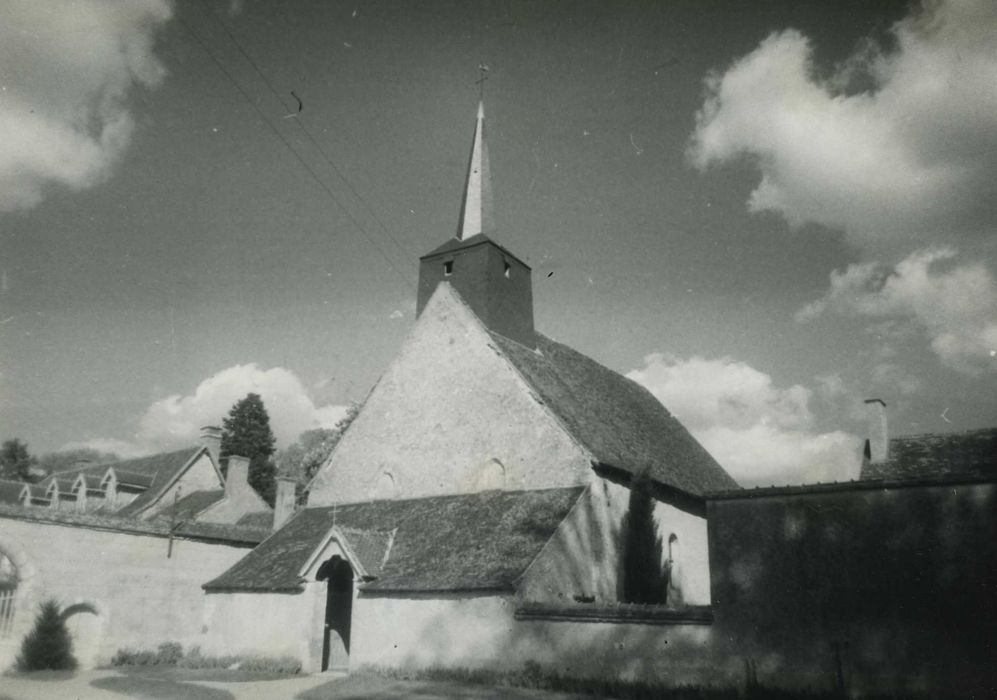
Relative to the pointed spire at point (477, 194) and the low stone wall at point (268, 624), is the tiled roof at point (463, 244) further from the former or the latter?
the low stone wall at point (268, 624)

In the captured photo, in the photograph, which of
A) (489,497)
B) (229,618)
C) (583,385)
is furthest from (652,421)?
(229,618)

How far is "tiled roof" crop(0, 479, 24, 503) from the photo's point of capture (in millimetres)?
48938

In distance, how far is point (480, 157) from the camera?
27.4 meters

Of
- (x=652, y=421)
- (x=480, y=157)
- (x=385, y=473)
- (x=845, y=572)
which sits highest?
(x=480, y=157)

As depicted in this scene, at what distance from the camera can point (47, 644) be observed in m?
18.6

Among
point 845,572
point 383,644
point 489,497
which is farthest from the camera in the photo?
point 489,497

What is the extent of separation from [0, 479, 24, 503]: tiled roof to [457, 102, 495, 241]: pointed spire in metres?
41.4

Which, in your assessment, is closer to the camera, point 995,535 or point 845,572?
point 995,535

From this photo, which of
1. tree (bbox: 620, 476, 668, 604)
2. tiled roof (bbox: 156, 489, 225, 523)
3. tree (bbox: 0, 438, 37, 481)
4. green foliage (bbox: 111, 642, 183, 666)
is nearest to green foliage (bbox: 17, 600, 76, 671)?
green foliage (bbox: 111, 642, 183, 666)

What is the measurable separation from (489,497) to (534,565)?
416cm

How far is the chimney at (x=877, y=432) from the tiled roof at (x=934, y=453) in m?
0.33

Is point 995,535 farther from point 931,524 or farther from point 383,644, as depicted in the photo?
point 383,644

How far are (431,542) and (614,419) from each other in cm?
865

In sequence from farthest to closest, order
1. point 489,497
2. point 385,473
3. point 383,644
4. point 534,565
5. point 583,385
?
point 583,385 < point 385,473 < point 489,497 < point 383,644 < point 534,565
